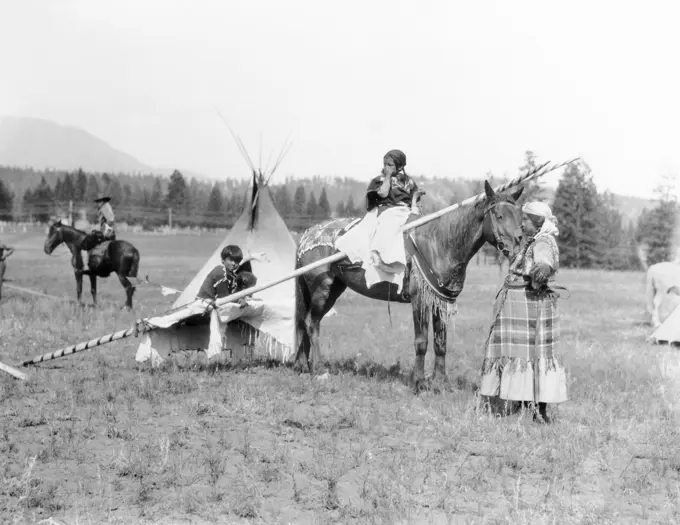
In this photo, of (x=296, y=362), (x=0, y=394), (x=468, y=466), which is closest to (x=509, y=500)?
(x=468, y=466)

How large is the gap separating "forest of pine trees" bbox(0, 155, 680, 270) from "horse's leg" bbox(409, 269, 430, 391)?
791 inches

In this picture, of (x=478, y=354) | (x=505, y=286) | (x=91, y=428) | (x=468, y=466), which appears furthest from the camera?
(x=478, y=354)

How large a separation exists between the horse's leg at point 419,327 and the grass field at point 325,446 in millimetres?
246

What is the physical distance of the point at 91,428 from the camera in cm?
616

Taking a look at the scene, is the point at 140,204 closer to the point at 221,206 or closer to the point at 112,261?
the point at 221,206

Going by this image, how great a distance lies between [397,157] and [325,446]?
3569 millimetres

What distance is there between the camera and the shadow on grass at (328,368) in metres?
8.35

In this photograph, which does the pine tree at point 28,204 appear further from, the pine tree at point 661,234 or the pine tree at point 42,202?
the pine tree at point 661,234

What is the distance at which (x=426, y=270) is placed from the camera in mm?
7793

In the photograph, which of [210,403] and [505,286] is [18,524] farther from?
[505,286]

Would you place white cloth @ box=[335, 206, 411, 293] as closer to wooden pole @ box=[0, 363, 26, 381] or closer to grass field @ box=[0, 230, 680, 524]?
grass field @ box=[0, 230, 680, 524]

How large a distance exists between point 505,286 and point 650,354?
5.71m

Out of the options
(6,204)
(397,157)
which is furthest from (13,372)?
(6,204)

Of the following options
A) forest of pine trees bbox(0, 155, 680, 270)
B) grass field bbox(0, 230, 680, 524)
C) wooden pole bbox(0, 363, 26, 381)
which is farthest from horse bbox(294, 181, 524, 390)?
forest of pine trees bbox(0, 155, 680, 270)
